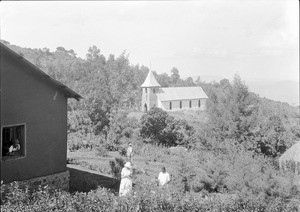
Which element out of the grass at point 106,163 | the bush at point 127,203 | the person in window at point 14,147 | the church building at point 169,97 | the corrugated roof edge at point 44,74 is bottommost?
the grass at point 106,163

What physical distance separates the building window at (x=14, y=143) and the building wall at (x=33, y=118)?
0.26 meters

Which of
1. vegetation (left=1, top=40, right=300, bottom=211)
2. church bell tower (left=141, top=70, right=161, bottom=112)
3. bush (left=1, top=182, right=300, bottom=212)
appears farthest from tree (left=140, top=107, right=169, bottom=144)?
church bell tower (left=141, top=70, right=161, bottom=112)

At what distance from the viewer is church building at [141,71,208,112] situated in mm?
81062

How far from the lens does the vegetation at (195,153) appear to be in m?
11.0

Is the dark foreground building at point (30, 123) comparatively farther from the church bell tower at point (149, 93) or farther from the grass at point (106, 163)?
the church bell tower at point (149, 93)

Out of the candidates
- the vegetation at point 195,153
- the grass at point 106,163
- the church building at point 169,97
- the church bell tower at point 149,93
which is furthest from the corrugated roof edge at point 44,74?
the church bell tower at point 149,93

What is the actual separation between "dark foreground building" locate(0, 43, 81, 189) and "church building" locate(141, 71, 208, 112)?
6248cm

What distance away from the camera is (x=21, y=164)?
13938mm

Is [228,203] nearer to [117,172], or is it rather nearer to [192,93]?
[117,172]

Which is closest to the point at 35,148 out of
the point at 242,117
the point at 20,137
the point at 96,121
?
the point at 20,137

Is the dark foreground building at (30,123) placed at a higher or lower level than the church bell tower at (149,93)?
lower

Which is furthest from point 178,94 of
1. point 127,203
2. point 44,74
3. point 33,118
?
point 127,203

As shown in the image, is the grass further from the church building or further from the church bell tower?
the church bell tower

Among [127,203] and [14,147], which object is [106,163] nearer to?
[14,147]
